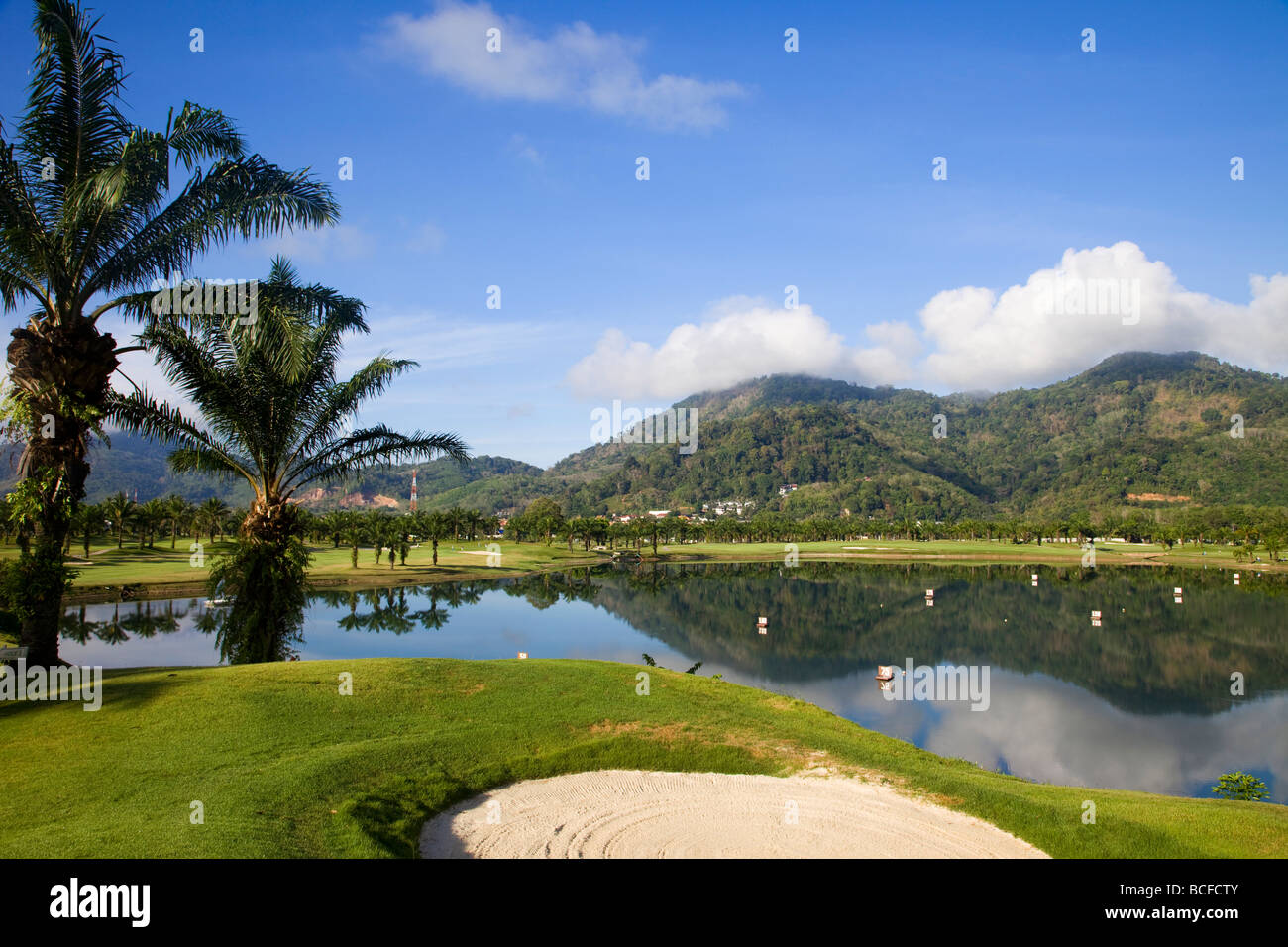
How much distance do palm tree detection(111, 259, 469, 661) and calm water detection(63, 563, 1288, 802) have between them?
1453 centimetres

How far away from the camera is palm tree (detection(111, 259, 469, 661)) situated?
1478 centimetres

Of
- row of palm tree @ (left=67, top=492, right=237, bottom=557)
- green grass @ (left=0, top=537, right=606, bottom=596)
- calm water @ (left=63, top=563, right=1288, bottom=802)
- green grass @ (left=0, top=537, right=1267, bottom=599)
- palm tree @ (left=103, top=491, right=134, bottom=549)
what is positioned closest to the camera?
calm water @ (left=63, top=563, right=1288, bottom=802)

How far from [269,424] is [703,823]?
40.1 feet

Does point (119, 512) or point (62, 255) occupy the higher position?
point (62, 255)

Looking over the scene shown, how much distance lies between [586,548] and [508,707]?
110 meters

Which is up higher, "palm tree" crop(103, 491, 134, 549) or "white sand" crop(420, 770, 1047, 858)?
"palm tree" crop(103, 491, 134, 549)

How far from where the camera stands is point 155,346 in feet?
46.2

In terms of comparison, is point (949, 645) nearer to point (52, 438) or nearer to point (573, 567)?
point (52, 438)

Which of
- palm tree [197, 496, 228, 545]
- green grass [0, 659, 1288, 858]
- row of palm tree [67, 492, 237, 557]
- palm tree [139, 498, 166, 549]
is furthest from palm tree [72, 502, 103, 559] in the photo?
green grass [0, 659, 1288, 858]

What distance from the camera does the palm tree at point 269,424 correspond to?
1478cm

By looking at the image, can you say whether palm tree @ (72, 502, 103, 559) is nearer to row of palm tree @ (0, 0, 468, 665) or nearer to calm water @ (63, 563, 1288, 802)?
calm water @ (63, 563, 1288, 802)

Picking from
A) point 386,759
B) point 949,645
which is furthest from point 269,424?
point 949,645

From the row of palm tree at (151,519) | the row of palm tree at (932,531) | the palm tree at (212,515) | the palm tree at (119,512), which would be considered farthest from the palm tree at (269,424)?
the row of palm tree at (932,531)
